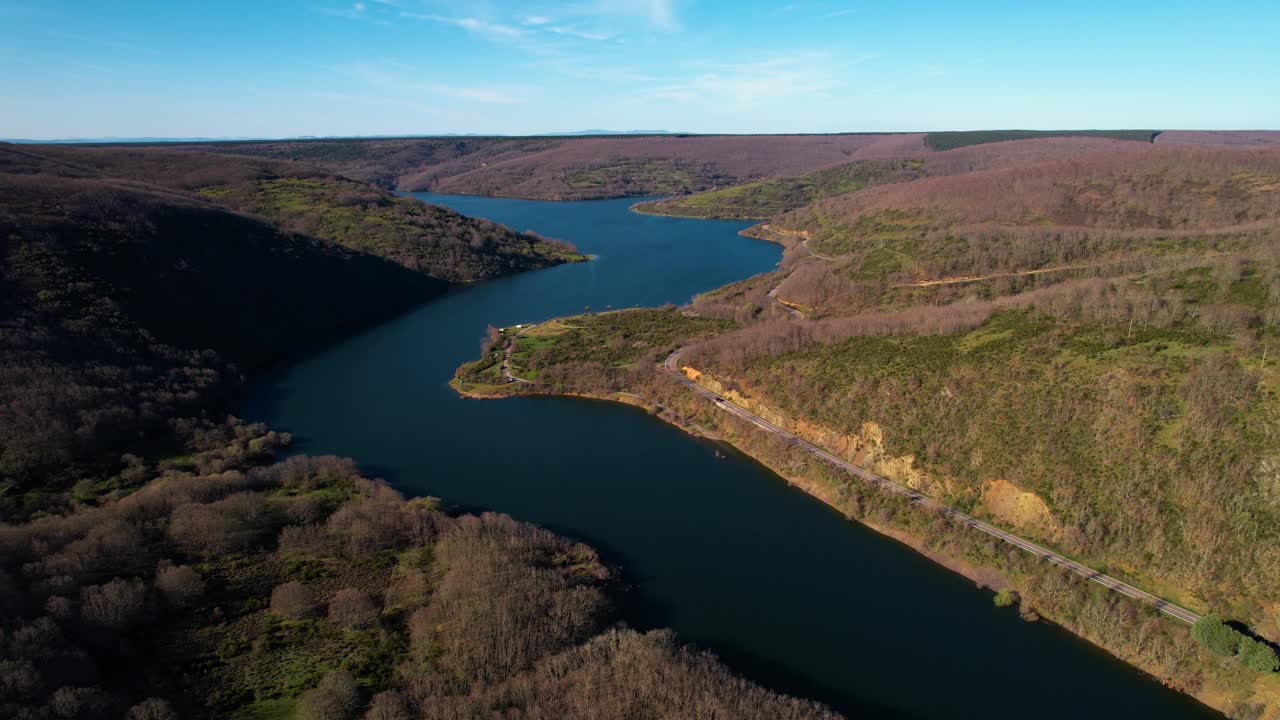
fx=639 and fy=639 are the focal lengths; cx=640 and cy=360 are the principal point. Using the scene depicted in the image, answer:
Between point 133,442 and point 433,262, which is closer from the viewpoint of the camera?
point 133,442

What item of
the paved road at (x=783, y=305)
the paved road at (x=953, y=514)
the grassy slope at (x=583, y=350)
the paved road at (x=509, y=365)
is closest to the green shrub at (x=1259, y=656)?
the paved road at (x=953, y=514)

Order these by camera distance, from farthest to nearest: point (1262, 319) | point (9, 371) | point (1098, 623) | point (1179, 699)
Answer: point (9, 371) < point (1262, 319) < point (1098, 623) < point (1179, 699)

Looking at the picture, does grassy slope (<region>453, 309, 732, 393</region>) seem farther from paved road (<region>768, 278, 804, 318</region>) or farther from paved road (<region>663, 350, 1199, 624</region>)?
paved road (<region>768, 278, 804, 318</region>)

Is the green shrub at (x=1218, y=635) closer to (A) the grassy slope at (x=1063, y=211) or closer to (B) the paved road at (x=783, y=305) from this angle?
(B) the paved road at (x=783, y=305)

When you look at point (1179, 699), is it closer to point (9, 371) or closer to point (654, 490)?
point (654, 490)

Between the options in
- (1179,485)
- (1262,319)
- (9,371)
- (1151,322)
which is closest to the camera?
(1179,485)

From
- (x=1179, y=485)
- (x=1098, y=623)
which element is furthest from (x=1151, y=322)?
(x=1098, y=623)
